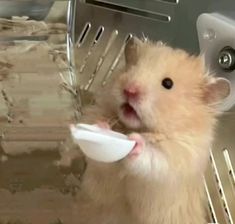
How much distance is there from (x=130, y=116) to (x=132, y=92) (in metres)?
0.04

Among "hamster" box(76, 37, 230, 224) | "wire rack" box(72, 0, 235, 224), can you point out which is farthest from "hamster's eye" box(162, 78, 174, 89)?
"wire rack" box(72, 0, 235, 224)

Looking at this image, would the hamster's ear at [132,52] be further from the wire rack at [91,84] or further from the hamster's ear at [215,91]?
the wire rack at [91,84]

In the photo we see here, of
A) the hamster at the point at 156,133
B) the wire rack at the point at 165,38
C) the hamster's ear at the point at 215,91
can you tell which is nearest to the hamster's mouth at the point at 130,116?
the hamster at the point at 156,133

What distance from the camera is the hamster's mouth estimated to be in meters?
0.88

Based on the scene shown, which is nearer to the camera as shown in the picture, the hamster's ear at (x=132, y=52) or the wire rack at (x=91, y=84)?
the hamster's ear at (x=132, y=52)

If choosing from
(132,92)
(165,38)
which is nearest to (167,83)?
(132,92)

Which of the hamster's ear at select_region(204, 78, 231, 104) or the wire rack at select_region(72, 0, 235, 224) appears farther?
the wire rack at select_region(72, 0, 235, 224)

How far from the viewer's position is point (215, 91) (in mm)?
929

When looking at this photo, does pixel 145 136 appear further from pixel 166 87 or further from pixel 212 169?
pixel 212 169

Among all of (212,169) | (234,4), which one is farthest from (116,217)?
(234,4)

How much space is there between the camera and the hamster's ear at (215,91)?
0.92m

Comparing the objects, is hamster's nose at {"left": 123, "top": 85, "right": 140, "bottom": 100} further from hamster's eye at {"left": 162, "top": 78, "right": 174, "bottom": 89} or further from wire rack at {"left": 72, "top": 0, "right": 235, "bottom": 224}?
wire rack at {"left": 72, "top": 0, "right": 235, "bottom": 224}

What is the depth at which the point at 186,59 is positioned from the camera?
36.6 inches

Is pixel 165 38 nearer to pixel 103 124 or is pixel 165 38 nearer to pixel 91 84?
pixel 91 84
